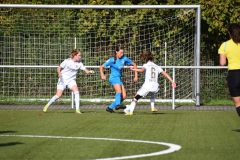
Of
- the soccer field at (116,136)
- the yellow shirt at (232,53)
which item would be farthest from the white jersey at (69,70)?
the yellow shirt at (232,53)

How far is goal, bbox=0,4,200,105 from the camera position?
86.0 ft

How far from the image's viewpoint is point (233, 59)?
14297 mm

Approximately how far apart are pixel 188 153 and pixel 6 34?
16.0m

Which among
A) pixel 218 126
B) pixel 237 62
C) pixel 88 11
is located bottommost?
pixel 218 126

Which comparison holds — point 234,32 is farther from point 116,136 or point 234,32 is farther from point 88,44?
point 88,44

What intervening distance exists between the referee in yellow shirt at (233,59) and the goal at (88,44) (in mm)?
11377

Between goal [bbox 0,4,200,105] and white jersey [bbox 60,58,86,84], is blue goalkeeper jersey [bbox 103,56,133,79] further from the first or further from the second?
goal [bbox 0,4,200,105]

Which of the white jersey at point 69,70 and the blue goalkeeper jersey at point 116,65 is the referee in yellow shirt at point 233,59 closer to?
the blue goalkeeper jersey at point 116,65

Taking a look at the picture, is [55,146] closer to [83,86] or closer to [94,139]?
[94,139]

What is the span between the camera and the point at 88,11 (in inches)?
1067

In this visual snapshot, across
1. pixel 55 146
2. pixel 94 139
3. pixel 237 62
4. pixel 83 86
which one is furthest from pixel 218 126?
pixel 83 86

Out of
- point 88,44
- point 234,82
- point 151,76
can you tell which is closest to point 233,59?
point 234,82

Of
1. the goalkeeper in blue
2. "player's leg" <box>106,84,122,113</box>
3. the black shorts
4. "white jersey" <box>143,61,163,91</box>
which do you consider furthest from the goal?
the black shorts

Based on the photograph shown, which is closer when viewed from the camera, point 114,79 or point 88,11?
point 114,79
